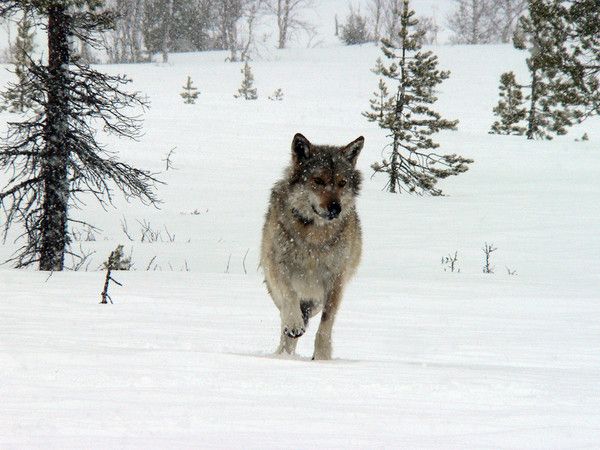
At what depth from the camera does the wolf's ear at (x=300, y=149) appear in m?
6.99

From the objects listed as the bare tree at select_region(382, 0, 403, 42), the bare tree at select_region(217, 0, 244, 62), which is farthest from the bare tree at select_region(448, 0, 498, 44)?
the bare tree at select_region(217, 0, 244, 62)

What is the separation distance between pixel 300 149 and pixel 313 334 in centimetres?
285

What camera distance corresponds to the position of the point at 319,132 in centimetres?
3888

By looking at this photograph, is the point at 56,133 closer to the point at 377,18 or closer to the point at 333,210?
the point at 333,210

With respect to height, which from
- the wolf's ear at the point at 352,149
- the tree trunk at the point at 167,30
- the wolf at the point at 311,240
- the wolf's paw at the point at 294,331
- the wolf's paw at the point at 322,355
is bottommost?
the wolf's paw at the point at 322,355

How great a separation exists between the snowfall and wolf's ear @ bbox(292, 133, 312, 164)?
1.85 metres

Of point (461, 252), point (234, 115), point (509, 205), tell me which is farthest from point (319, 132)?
Answer: point (461, 252)

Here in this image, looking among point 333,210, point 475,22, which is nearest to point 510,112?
point 333,210

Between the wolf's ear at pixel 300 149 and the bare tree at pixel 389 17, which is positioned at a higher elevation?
the bare tree at pixel 389 17

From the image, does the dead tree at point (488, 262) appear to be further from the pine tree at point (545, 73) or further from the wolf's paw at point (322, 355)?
the wolf's paw at point (322, 355)

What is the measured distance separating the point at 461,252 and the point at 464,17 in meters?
82.9

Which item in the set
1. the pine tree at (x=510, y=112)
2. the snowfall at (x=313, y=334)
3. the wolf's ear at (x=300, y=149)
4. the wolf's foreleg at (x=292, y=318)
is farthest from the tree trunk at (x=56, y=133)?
the pine tree at (x=510, y=112)

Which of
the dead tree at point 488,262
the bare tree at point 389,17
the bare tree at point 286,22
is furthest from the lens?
the bare tree at point 389,17

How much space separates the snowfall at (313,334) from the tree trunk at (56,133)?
109 centimetres
